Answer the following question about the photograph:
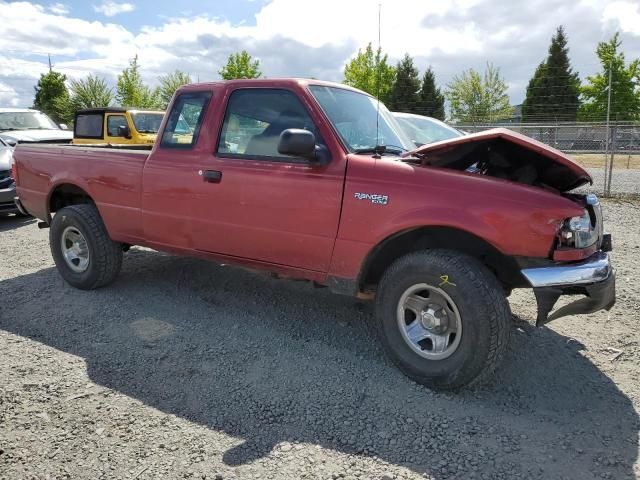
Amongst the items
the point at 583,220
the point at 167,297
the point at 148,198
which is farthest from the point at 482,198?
the point at 167,297

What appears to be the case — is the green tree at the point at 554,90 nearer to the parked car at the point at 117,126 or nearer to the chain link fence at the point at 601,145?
the chain link fence at the point at 601,145

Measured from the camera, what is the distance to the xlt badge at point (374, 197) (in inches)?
128

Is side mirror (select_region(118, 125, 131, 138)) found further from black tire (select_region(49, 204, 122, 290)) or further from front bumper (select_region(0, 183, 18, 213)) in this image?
black tire (select_region(49, 204, 122, 290))

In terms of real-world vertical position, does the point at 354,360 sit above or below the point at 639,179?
below

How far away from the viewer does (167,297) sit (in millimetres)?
4832

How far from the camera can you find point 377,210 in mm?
3273

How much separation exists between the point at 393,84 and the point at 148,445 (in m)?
36.6

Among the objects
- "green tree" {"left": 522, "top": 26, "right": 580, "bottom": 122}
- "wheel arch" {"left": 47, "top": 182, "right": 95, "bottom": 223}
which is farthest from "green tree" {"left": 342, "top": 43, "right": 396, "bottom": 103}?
"wheel arch" {"left": 47, "top": 182, "right": 95, "bottom": 223}

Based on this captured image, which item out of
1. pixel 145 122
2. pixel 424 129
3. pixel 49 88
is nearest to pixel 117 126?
pixel 145 122

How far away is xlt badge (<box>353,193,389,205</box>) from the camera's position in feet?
10.6

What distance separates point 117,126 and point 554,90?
35.3 metres

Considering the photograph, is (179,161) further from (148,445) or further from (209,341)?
(148,445)

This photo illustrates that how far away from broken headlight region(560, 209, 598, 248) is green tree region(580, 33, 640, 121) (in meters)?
30.7

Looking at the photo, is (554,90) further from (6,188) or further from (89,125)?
(6,188)
